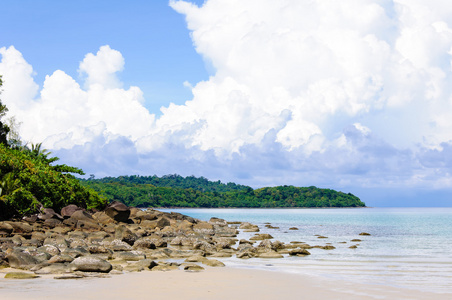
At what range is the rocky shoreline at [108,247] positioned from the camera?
13789 millimetres

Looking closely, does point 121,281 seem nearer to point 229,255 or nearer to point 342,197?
point 229,255

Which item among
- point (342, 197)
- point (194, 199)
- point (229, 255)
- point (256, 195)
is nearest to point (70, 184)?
point (229, 255)

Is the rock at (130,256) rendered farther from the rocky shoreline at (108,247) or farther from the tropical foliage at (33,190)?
the tropical foliage at (33,190)

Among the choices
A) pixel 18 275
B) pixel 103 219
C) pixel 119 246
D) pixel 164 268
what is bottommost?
pixel 18 275

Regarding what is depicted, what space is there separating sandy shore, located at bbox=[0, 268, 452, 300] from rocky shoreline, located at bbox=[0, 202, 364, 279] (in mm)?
1062

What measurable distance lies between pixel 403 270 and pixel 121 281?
33.6ft

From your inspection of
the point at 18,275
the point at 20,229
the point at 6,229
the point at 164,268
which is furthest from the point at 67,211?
the point at 18,275

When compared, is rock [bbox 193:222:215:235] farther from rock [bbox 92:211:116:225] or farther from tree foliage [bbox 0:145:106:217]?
tree foliage [bbox 0:145:106:217]

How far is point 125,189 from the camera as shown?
462 feet

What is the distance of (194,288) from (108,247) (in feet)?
34.6

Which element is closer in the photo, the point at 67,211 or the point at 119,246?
the point at 119,246

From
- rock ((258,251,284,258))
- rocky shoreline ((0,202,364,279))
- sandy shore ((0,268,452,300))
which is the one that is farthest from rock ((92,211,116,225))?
sandy shore ((0,268,452,300))

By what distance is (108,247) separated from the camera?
21.0 metres

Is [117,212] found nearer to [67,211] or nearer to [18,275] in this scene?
[67,211]
